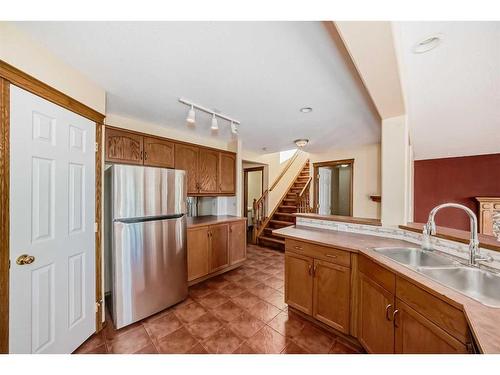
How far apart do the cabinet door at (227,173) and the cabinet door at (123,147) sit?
132 centimetres

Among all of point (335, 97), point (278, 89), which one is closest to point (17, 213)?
point (278, 89)

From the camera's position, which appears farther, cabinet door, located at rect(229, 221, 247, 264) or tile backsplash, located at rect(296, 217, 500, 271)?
cabinet door, located at rect(229, 221, 247, 264)

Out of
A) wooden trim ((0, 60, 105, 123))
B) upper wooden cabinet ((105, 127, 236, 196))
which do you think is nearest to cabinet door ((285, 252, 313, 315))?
upper wooden cabinet ((105, 127, 236, 196))

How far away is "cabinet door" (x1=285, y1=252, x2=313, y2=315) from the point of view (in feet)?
6.29

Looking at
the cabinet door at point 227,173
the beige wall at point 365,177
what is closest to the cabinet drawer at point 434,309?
the cabinet door at point 227,173

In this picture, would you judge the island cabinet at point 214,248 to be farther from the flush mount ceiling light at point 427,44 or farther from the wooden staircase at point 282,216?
the flush mount ceiling light at point 427,44

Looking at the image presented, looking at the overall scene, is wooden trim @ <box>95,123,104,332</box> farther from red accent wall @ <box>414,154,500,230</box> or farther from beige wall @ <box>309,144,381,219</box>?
red accent wall @ <box>414,154,500,230</box>

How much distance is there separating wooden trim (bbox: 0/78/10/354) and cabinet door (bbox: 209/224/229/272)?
1994 mm

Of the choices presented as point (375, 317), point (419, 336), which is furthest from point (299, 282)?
point (419, 336)

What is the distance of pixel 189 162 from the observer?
Result: 2.97m

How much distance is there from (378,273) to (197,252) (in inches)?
86.9

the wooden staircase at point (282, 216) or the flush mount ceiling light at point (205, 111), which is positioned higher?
the flush mount ceiling light at point (205, 111)

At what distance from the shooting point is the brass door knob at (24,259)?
119 centimetres
